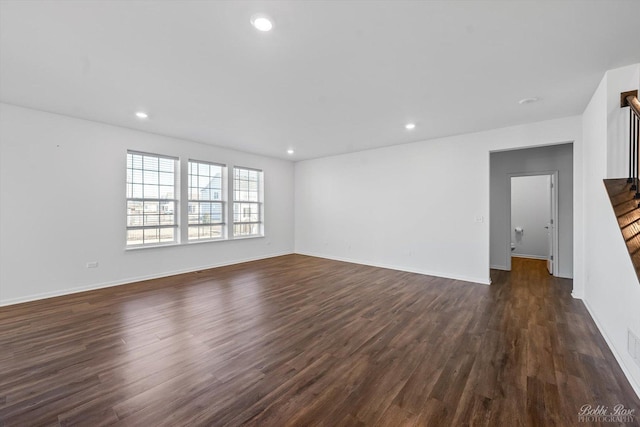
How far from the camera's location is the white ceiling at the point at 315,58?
1910 millimetres

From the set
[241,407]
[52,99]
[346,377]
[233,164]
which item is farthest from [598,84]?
[52,99]

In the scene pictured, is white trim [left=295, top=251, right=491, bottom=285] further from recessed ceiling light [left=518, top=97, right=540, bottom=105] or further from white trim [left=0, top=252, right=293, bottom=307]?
recessed ceiling light [left=518, top=97, right=540, bottom=105]

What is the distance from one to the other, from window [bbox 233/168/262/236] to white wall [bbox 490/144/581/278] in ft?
19.0

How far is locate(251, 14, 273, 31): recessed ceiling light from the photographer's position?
194 centimetres

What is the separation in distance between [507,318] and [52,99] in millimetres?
6559

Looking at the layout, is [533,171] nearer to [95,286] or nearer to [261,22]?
[261,22]

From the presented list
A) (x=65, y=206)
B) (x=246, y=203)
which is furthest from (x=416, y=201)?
(x=65, y=206)

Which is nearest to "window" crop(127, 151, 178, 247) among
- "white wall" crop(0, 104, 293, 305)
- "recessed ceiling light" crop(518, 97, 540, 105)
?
"white wall" crop(0, 104, 293, 305)

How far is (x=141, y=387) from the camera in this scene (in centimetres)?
194

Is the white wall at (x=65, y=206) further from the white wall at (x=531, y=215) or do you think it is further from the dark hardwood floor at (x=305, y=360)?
the white wall at (x=531, y=215)

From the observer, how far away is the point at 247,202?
6898 mm

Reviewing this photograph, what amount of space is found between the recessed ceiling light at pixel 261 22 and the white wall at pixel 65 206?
4059mm

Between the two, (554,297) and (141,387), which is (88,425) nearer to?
(141,387)

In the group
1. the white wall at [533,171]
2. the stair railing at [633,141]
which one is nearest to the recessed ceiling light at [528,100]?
the stair railing at [633,141]
